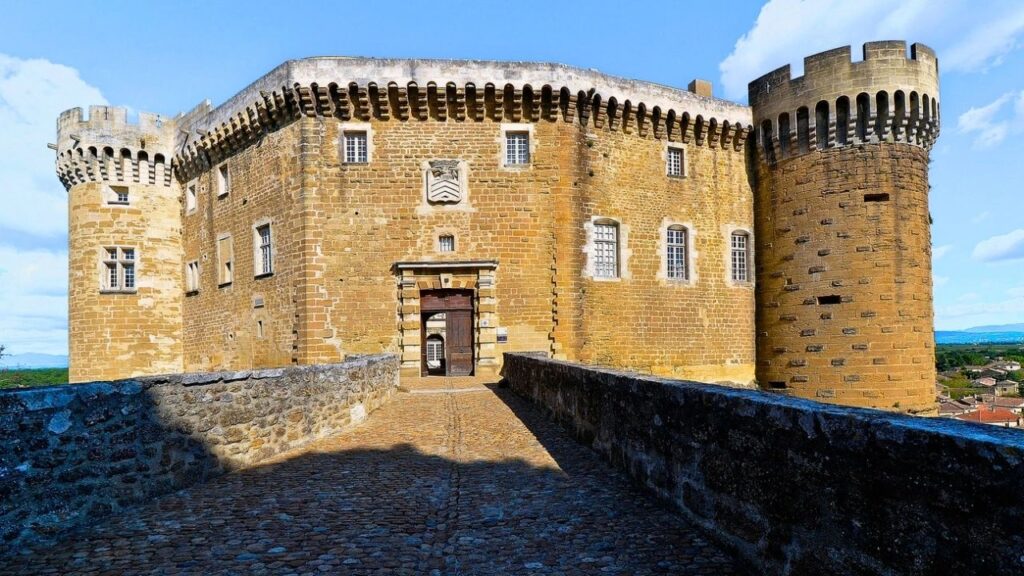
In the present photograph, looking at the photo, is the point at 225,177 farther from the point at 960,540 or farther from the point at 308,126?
the point at 960,540

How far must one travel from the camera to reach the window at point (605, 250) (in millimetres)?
17312

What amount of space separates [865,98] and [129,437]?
1929 centimetres

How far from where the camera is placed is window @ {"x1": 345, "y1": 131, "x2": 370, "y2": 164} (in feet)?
53.5

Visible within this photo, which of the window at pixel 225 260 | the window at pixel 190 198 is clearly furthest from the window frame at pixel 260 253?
the window at pixel 190 198

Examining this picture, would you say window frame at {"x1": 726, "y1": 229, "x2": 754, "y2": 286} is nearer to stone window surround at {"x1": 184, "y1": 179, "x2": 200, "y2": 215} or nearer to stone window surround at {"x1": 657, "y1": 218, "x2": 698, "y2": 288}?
stone window surround at {"x1": 657, "y1": 218, "x2": 698, "y2": 288}

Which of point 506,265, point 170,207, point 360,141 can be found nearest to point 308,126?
point 360,141

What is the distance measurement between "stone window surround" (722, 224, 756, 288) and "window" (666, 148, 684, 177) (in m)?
2.35

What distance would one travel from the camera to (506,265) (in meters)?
16.2

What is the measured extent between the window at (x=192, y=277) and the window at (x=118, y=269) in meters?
1.68

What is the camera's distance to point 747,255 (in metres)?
19.8

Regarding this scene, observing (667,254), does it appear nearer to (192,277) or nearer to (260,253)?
(260,253)

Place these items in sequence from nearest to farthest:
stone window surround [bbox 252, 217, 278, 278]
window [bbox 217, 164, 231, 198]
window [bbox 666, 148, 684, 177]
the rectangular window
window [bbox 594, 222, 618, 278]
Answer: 1. the rectangular window
2. stone window surround [bbox 252, 217, 278, 278]
3. window [bbox 594, 222, 618, 278]
4. window [bbox 666, 148, 684, 177]
5. window [bbox 217, 164, 231, 198]

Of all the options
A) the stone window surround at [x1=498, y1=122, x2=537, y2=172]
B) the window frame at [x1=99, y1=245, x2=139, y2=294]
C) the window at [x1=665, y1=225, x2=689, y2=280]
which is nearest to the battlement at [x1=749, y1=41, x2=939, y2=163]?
the window at [x1=665, y1=225, x2=689, y2=280]

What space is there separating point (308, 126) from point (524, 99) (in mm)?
5811
